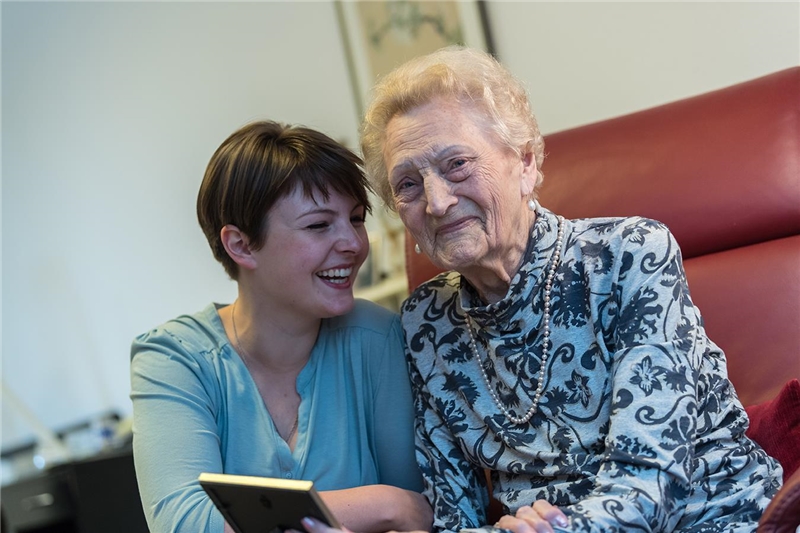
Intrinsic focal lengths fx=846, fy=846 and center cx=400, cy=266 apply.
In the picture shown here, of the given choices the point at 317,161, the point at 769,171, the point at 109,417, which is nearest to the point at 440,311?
the point at 317,161

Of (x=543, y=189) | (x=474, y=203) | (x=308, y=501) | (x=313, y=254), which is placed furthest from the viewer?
(x=543, y=189)

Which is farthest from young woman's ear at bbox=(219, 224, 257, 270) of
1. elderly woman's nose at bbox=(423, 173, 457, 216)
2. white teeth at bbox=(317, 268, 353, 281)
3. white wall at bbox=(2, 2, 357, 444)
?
white wall at bbox=(2, 2, 357, 444)

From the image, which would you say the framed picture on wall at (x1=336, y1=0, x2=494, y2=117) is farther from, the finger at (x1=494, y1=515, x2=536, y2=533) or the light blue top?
the finger at (x1=494, y1=515, x2=536, y2=533)

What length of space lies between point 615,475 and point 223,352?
785mm

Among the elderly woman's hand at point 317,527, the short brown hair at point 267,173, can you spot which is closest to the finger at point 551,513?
the elderly woman's hand at point 317,527

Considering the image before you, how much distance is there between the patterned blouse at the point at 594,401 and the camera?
1.18 metres

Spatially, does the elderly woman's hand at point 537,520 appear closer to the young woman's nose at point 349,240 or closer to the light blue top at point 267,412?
the light blue top at point 267,412

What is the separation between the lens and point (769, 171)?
1614 millimetres

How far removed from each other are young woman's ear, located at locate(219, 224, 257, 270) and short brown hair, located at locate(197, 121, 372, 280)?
0.02 meters

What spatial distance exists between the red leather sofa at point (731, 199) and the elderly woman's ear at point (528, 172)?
0.29 m

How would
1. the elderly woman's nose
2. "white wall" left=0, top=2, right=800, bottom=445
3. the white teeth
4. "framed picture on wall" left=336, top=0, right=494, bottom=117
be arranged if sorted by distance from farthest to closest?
"white wall" left=0, top=2, right=800, bottom=445 < "framed picture on wall" left=336, top=0, right=494, bottom=117 < the white teeth < the elderly woman's nose

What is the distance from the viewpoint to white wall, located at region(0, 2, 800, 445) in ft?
10.9

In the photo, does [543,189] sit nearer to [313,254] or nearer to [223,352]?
[313,254]

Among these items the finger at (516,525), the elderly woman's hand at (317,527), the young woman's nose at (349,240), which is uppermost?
the young woman's nose at (349,240)
